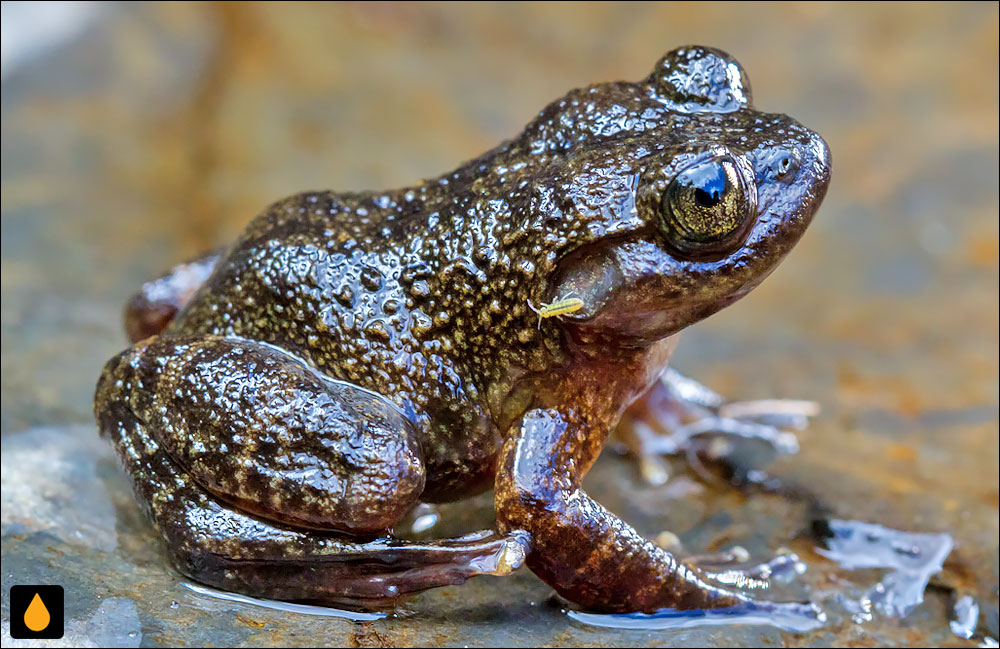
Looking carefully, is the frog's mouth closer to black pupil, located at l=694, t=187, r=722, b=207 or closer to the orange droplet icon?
black pupil, located at l=694, t=187, r=722, b=207

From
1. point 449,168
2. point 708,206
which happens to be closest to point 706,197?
point 708,206

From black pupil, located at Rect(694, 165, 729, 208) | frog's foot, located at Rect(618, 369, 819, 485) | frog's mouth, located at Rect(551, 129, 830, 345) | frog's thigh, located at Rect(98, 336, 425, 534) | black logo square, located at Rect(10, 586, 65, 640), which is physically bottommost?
black logo square, located at Rect(10, 586, 65, 640)

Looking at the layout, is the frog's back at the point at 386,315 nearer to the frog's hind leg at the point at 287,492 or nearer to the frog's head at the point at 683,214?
the frog's hind leg at the point at 287,492

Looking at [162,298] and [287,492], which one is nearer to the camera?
[287,492]

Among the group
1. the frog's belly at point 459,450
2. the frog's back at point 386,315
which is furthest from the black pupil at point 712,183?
the frog's belly at point 459,450

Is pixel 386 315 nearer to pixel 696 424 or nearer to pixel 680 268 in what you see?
pixel 680 268

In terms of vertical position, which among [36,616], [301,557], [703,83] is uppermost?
[703,83]

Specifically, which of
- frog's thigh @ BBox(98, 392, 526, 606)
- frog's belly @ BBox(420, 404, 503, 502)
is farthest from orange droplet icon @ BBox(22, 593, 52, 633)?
frog's belly @ BBox(420, 404, 503, 502)
